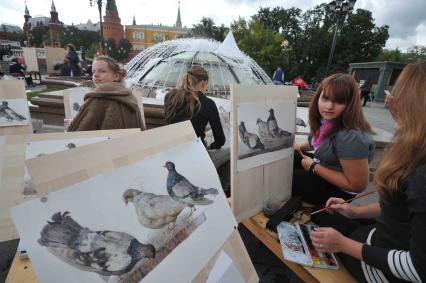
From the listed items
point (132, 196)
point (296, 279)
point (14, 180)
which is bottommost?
point (296, 279)

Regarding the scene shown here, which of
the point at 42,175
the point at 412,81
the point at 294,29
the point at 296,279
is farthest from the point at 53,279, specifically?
the point at 294,29

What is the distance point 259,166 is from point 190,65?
901 centimetres

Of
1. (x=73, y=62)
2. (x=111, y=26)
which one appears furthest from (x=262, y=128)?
(x=111, y=26)

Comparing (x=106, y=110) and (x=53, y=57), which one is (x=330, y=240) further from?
(x=53, y=57)

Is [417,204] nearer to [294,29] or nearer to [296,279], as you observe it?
[296,279]

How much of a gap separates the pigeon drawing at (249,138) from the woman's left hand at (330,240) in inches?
27.0

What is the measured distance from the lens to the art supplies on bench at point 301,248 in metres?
1.50

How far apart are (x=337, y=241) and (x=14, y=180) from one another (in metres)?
1.90

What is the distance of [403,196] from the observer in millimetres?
1069

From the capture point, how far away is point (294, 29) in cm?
4056

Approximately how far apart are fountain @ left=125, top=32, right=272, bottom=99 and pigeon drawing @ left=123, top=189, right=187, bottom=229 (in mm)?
7411

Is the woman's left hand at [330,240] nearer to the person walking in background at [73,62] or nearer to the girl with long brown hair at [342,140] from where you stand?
the girl with long brown hair at [342,140]

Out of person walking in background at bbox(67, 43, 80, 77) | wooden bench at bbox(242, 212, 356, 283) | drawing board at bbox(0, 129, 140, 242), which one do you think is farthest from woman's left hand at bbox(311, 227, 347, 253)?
person walking in background at bbox(67, 43, 80, 77)

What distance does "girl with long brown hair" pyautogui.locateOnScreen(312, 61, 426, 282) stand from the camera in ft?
3.20
